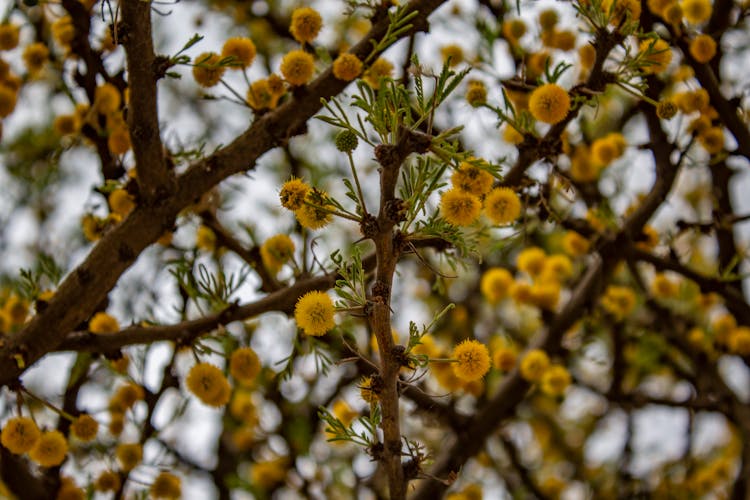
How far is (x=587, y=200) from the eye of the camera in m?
3.14

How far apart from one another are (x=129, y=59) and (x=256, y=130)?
41 centimetres

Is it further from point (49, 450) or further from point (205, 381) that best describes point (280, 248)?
point (49, 450)


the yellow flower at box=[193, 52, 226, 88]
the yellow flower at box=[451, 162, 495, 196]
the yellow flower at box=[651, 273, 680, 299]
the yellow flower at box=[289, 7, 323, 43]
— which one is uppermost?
the yellow flower at box=[651, 273, 680, 299]

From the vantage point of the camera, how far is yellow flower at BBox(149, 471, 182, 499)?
2.44 metres

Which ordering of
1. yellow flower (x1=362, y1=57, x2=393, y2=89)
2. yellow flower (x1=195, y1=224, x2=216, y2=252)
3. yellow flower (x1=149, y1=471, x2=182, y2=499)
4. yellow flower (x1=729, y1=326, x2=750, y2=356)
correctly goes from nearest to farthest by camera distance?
1. yellow flower (x1=362, y1=57, x2=393, y2=89)
2. yellow flower (x1=149, y1=471, x2=182, y2=499)
3. yellow flower (x1=195, y1=224, x2=216, y2=252)
4. yellow flower (x1=729, y1=326, x2=750, y2=356)

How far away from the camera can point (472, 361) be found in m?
1.66

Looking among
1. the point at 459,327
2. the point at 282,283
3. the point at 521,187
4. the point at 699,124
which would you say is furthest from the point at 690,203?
the point at 282,283

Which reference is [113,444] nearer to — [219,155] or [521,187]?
[219,155]

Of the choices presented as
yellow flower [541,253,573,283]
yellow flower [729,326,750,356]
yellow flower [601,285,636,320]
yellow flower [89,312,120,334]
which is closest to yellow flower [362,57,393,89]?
yellow flower [89,312,120,334]

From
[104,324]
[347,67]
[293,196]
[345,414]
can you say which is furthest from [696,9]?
[104,324]

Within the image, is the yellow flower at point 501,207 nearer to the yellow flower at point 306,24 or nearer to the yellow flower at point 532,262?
the yellow flower at point 306,24

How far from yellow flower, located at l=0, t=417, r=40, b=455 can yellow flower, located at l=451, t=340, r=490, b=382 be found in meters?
1.24

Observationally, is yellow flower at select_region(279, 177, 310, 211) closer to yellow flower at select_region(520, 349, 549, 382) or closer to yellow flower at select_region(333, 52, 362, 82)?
yellow flower at select_region(333, 52, 362, 82)

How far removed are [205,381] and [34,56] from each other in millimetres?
1472
